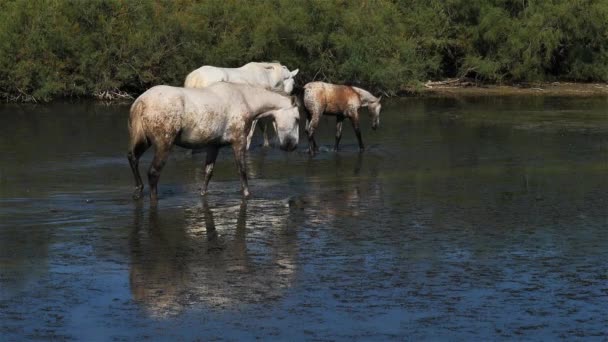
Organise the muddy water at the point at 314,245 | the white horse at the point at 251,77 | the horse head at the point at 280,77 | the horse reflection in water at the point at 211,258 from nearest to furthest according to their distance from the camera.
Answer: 1. the muddy water at the point at 314,245
2. the horse reflection in water at the point at 211,258
3. the white horse at the point at 251,77
4. the horse head at the point at 280,77

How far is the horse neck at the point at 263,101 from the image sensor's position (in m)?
15.2

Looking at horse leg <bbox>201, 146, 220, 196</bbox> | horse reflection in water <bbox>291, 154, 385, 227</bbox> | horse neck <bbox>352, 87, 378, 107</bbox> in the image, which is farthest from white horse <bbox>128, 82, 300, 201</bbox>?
horse neck <bbox>352, 87, 378, 107</bbox>

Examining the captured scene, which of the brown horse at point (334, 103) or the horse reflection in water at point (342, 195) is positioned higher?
the brown horse at point (334, 103)

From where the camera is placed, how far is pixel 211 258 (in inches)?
438

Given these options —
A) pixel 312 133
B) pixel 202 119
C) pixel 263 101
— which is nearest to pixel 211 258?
pixel 202 119

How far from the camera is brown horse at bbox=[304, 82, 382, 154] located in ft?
68.2

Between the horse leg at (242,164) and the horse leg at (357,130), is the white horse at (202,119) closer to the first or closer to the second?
the horse leg at (242,164)

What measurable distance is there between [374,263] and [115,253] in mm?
2516

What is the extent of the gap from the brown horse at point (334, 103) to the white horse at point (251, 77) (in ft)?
1.79

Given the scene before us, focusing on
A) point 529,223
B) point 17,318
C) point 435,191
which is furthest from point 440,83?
point 17,318

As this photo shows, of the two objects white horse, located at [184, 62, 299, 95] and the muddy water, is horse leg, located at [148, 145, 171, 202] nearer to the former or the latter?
the muddy water

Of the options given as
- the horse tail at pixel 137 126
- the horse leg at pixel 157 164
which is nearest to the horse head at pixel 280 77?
the horse tail at pixel 137 126

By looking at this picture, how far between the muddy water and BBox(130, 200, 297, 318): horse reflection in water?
3 cm

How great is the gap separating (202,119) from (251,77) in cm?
759
